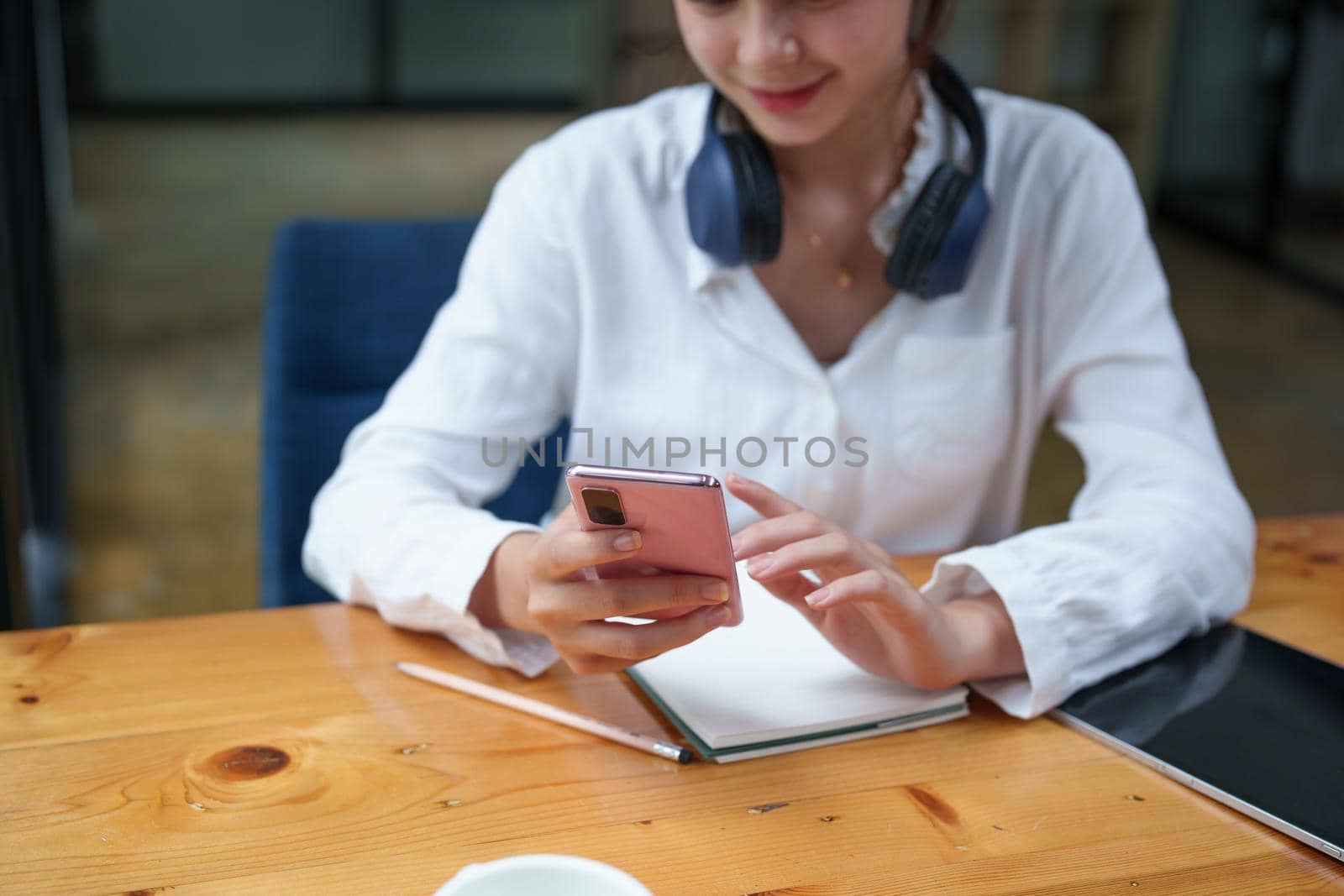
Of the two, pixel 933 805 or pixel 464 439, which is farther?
pixel 464 439

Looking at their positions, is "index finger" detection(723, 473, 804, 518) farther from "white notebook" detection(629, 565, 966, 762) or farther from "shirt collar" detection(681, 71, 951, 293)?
"shirt collar" detection(681, 71, 951, 293)

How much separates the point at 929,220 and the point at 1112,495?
0.29 meters

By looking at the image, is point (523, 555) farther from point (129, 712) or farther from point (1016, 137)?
point (1016, 137)

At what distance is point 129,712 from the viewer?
83 centimetres

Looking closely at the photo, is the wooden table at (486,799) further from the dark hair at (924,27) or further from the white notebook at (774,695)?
the dark hair at (924,27)

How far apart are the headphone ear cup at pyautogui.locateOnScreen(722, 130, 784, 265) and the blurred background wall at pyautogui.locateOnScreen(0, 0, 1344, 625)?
5.17 feet

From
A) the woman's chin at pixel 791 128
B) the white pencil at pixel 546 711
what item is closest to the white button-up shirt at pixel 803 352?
the woman's chin at pixel 791 128

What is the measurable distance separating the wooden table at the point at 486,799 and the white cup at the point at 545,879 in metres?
0.13

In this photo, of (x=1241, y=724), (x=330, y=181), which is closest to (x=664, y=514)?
(x=1241, y=724)

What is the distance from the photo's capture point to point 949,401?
4.09 feet

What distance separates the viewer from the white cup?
53cm

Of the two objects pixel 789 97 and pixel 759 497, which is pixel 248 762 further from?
pixel 789 97

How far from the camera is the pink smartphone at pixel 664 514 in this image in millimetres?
686

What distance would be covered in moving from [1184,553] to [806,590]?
0.32m
